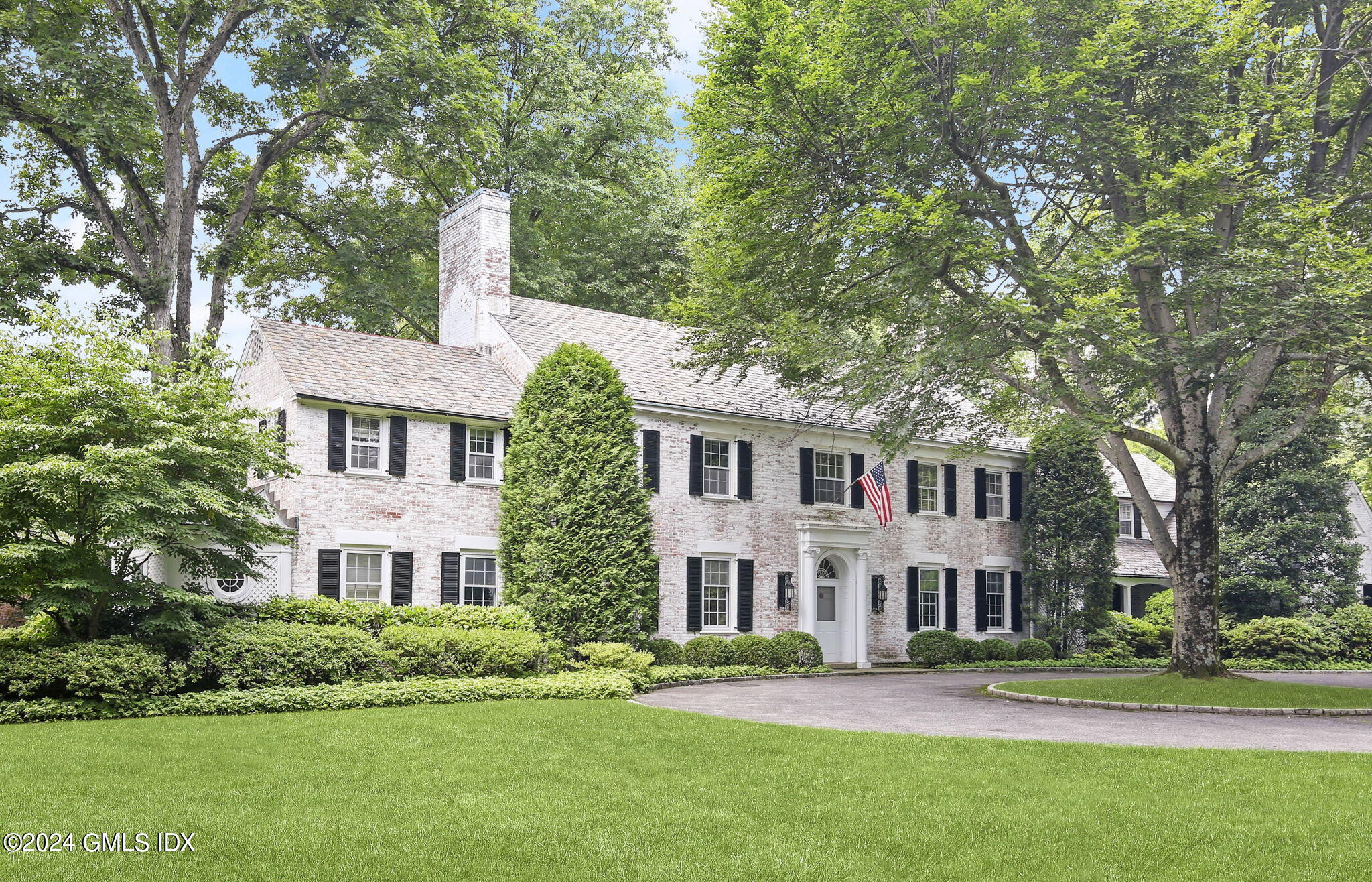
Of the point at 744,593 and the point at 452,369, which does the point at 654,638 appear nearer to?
the point at 744,593

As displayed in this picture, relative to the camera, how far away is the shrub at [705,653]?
23219mm

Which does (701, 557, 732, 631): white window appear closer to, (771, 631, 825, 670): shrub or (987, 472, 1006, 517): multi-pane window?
(771, 631, 825, 670): shrub

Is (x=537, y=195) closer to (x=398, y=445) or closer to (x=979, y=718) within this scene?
(x=398, y=445)

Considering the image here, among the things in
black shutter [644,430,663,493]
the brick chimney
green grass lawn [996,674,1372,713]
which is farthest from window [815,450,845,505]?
the brick chimney

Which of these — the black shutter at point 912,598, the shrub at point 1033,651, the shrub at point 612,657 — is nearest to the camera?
the shrub at point 612,657

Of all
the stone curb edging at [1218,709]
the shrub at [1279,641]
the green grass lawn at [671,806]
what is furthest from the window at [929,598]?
the green grass lawn at [671,806]

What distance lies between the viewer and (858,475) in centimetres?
2819

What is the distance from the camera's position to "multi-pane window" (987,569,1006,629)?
30.3 m

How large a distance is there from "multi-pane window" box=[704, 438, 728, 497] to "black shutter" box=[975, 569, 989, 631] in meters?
8.77

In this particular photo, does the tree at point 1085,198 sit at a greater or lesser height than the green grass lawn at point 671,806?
greater

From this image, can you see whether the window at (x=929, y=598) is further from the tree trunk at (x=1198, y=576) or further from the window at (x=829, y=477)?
the tree trunk at (x=1198, y=576)

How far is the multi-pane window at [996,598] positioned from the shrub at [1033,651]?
1.14 m

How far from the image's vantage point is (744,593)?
997 inches

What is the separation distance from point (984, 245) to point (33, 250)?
66.2 ft
